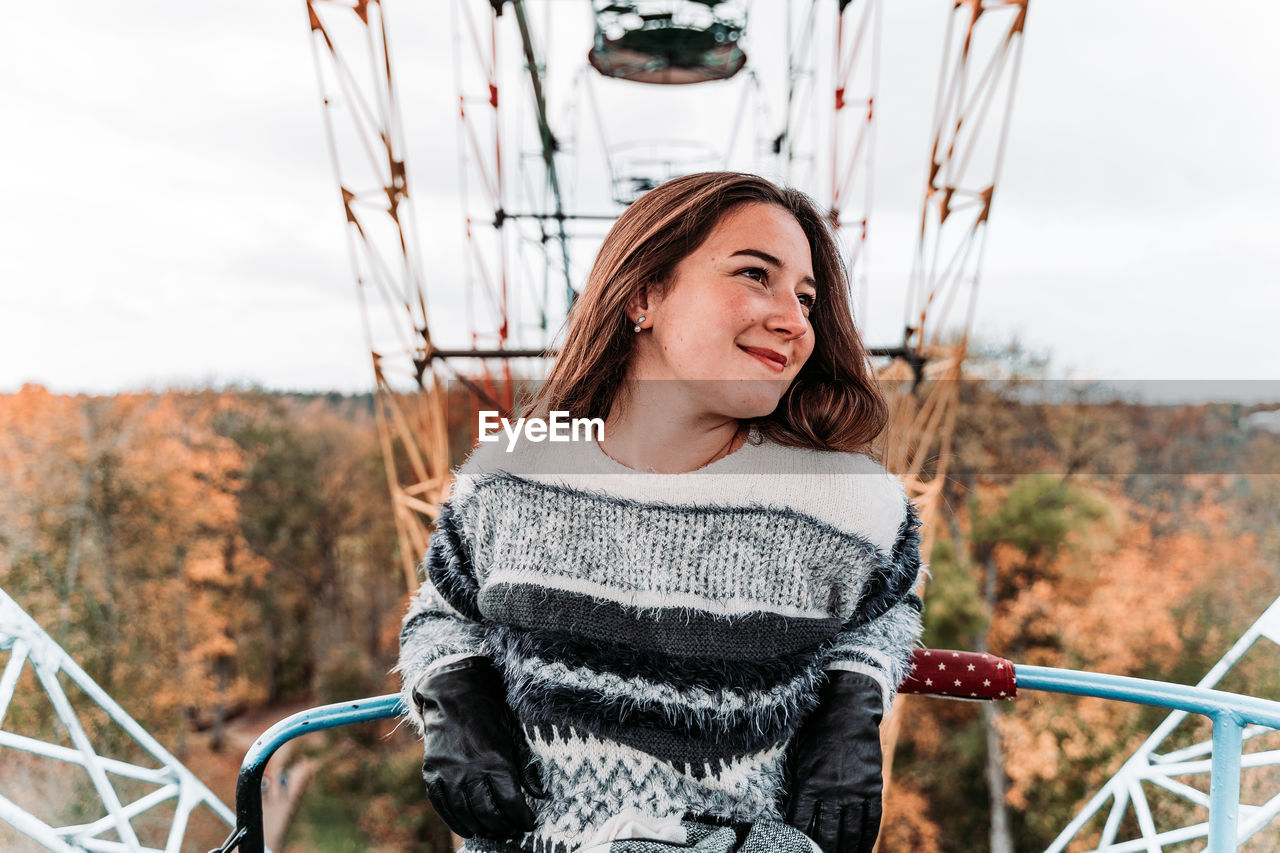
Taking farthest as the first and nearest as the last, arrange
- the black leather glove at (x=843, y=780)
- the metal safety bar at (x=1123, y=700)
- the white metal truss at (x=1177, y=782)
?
the white metal truss at (x=1177, y=782) < the metal safety bar at (x=1123, y=700) < the black leather glove at (x=843, y=780)

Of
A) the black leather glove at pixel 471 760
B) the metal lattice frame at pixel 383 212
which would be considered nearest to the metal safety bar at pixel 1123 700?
the black leather glove at pixel 471 760

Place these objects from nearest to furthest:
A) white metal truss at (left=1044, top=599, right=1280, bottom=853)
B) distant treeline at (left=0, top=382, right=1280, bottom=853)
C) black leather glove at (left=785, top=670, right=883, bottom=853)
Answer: black leather glove at (left=785, top=670, right=883, bottom=853), white metal truss at (left=1044, top=599, right=1280, bottom=853), distant treeline at (left=0, top=382, right=1280, bottom=853)

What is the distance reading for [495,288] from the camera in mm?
6727

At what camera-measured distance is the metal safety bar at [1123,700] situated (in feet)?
3.70

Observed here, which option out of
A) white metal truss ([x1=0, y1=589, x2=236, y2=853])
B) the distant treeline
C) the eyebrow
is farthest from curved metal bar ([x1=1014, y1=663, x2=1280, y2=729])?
the distant treeline

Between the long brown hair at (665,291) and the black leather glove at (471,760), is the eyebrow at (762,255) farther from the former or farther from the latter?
the black leather glove at (471,760)

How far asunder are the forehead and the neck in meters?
0.20

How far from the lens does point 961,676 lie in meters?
1.16

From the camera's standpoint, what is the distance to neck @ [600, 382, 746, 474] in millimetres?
1180

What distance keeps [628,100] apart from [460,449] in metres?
9.26

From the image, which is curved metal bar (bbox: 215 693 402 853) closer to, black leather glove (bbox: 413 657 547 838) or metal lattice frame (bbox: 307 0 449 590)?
black leather glove (bbox: 413 657 547 838)

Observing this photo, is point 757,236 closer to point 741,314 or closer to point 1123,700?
point 741,314

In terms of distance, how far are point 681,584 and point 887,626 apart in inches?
12.3

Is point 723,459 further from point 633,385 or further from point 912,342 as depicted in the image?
point 912,342
